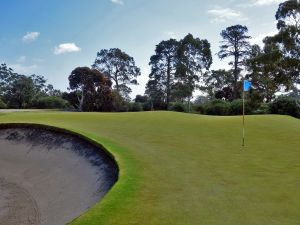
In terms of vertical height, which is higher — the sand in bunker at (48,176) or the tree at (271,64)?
the tree at (271,64)

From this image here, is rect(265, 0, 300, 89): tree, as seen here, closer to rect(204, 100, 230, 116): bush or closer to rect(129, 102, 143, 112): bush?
rect(204, 100, 230, 116): bush

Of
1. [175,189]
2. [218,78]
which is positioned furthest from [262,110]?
[218,78]

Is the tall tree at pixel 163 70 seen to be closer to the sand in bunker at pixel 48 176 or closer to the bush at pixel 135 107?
the bush at pixel 135 107

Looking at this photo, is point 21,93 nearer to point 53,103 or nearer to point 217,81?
point 53,103

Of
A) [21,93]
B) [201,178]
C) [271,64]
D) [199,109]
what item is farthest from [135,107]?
[201,178]

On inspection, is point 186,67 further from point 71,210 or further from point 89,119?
point 71,210

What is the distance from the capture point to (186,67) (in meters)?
71.2

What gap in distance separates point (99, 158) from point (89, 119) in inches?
490

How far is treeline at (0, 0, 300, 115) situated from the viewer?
131 ft

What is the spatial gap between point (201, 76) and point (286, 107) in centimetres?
3515

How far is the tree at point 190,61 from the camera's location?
232 ft

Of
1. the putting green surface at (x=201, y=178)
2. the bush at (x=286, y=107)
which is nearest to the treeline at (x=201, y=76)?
the bush at (x=286, y=107)

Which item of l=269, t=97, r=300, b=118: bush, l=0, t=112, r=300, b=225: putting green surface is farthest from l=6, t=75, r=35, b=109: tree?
l=0, t=112, r=300, b=225: putting green surface

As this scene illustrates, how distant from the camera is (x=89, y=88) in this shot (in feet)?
201
